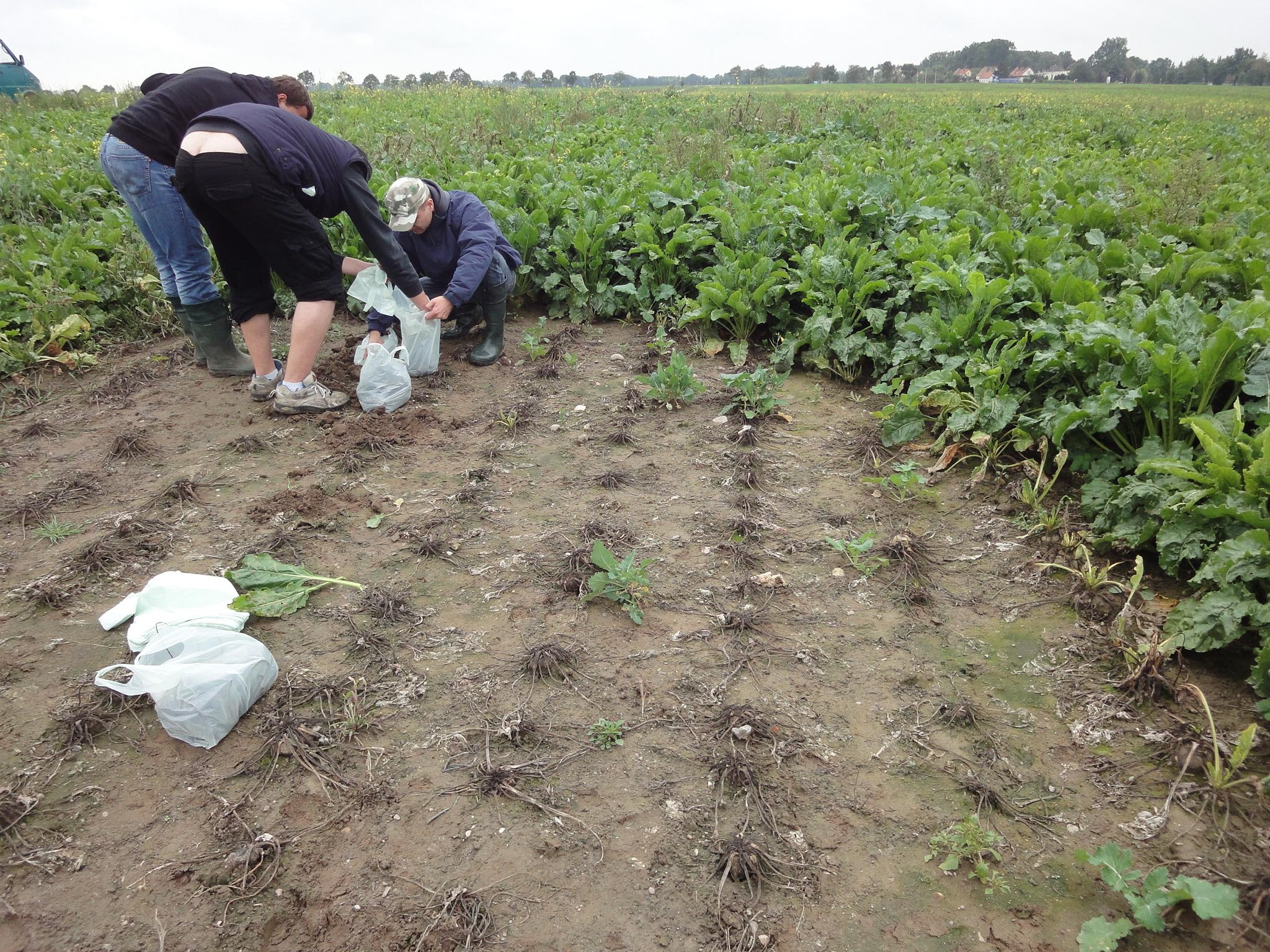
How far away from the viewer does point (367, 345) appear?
16.1 ft

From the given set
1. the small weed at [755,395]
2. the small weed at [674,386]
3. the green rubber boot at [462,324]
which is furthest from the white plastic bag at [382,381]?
the small weed at [755,395]

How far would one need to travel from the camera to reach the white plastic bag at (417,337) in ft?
16.6

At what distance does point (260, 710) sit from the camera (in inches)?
106

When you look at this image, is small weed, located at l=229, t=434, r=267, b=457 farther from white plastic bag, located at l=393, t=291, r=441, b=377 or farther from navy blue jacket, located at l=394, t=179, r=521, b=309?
Result: navy blue jacket, located at l=394, t=179, r=521, b=309

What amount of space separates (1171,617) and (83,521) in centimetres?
508

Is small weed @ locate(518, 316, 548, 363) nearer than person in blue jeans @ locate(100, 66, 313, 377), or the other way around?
person in blue jeans @ locate(100, 66, 313, 377)

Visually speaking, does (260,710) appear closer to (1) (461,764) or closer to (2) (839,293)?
(1) (461,764)

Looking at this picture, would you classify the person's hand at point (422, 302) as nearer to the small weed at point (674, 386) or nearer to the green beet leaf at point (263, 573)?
the small weed at point (674, 386)

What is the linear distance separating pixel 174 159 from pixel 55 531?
2.43 m

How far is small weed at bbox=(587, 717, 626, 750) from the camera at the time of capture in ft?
8.42

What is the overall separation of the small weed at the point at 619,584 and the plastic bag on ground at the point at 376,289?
277cm

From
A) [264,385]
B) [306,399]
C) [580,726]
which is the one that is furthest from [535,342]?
→ [580,726]

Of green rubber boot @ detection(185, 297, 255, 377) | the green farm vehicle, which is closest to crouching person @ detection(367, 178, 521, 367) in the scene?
green rubber boot @ detection(185, 297, 255, 377)

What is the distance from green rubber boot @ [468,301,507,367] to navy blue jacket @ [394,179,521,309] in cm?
36
